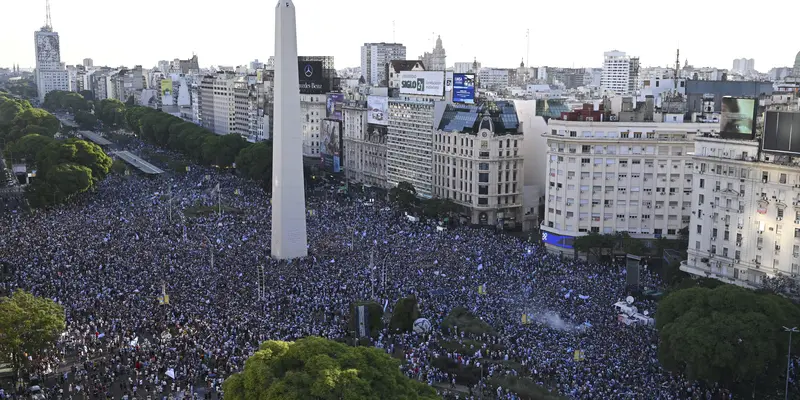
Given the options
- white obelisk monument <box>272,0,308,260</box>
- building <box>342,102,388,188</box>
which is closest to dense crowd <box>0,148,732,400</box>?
white obelisk monument <box>272,0,308,260</box>

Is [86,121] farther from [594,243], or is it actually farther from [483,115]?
[594,243]

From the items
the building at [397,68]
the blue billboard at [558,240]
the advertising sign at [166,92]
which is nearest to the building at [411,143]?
the blue billboard at [558,240]

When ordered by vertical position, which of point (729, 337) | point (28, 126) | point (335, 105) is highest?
point (335, 105)

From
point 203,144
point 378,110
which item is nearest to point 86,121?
point 203,144

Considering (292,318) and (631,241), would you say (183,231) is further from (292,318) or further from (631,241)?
(631,241)

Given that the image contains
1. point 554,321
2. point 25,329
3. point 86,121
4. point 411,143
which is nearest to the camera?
point 25,329

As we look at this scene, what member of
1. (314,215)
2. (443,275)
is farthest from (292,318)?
(314,215)

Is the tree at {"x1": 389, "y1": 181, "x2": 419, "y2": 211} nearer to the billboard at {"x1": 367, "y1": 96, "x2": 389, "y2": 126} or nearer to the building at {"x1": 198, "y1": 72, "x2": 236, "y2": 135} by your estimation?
the billboard at {"x1": 367, "y1": 96, "x2": 389, "y2": 126}
